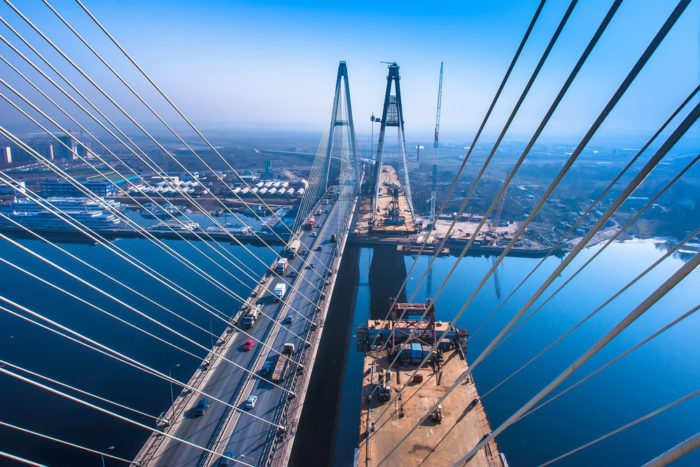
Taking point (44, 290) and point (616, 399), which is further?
point (44, 290)

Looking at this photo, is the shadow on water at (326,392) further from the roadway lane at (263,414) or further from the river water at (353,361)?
the roadway lane at (263,414)

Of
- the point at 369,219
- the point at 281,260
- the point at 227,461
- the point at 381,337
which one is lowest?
the point at 227,461

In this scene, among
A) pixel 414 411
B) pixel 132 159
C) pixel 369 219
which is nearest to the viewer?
pixel 414 411

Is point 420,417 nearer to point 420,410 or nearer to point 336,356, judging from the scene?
point 420,410

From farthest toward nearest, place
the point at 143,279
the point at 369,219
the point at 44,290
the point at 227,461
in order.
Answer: the point at 369,219 → the point at 143,279 → the point at 44,290 → the point at 227,461

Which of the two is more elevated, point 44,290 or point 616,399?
point 44,290

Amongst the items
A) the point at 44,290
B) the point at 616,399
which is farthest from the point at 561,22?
the point at 44,290

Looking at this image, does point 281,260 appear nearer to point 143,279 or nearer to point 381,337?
point 381,337
